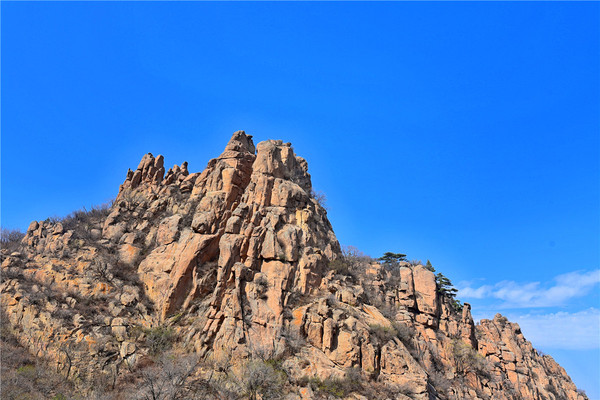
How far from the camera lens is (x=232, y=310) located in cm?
3403

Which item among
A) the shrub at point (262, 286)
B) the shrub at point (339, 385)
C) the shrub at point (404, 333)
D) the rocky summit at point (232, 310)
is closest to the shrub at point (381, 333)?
the rocky summit at point (232, 310)

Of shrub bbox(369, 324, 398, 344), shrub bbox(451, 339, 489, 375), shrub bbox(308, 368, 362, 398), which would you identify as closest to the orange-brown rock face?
shrub bbox(308, 368, 362, 398)

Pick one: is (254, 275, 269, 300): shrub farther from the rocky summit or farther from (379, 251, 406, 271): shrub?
(379, 251, 406, 271): shrub

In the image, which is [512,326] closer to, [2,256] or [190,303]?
[190,303]

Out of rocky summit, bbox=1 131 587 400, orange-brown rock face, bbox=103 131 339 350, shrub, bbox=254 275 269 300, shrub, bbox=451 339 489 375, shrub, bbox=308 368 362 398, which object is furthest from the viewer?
Answer: shrub, bbox=451 339 489 375

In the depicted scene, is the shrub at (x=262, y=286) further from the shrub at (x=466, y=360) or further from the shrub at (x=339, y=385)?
the shrub at (x=466, y=360)

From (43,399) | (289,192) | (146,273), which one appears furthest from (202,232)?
(43,399)

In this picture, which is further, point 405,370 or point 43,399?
point 405,370

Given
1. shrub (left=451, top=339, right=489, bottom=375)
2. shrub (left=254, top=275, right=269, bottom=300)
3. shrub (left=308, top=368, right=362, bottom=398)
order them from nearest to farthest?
shrub (left=308, top=368, right=362, bottom=398) < shrub (left=254, top=275, right=269, bottom=300) < shrub (left=451, top=339, right=489, bottom=375)

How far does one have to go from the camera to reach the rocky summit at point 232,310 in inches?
1233

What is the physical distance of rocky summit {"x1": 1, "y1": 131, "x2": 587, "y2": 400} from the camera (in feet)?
103

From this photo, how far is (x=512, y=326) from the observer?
55.2 meters

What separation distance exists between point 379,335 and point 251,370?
11.6 m

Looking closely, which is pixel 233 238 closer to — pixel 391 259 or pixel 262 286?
pixel 262 286
